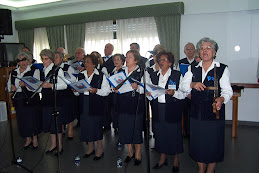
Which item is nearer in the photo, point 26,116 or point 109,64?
point 26,116

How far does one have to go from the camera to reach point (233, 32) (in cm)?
529

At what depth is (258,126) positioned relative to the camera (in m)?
5.19

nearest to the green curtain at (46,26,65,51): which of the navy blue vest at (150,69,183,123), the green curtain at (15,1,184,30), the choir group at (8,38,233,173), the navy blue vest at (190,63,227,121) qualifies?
the green curtain at (15,1,184,30)

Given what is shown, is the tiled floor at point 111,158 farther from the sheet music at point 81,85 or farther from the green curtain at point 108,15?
the green curtain at point 108,15

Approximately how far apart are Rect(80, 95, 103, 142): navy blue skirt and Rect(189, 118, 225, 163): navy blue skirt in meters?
1.43

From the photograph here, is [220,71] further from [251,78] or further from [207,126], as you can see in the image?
[251,78]

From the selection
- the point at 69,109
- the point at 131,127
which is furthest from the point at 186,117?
the point at 69,109

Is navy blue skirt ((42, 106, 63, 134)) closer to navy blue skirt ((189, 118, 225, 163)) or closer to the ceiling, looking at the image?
navy blue skirt ((189, 118, 225, 163))

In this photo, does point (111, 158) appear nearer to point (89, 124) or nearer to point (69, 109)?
point (89, 124)

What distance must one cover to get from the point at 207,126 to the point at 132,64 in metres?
1.25

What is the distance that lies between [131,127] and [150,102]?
0.44 m

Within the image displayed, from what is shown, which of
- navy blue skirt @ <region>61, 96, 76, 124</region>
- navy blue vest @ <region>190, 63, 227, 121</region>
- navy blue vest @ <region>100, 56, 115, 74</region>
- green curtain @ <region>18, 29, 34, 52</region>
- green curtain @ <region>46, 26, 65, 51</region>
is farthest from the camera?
green curtain @ <region>18, 29, 34, 52</region>

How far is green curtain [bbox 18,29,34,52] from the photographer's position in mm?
7796

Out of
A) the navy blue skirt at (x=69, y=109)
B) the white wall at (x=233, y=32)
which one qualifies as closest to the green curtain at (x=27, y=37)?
the navy blue skirt at (x=69, y=109)
